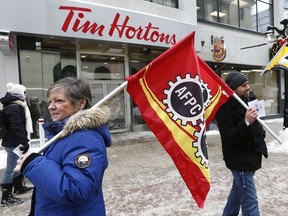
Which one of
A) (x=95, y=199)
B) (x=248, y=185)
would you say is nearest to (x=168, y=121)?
(x=95, y=199)

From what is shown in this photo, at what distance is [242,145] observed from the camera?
279 centimetres

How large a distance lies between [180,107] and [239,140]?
824mm

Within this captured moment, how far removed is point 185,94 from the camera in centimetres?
234

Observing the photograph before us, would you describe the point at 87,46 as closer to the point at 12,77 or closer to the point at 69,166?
the point at 12,77

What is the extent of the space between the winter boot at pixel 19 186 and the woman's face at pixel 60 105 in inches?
138

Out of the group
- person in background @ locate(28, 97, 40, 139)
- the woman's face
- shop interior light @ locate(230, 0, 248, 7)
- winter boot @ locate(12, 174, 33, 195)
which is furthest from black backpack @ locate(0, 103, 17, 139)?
shop interior light @ locate(230, 0, 248, 7)

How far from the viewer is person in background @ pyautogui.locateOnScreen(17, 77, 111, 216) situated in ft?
4.65

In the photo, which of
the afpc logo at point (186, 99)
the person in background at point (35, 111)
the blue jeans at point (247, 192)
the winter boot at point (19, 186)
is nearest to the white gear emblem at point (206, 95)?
the afpc logo at point (186, 99)

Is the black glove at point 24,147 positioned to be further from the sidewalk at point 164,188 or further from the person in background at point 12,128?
the sidewalk at point 164,188

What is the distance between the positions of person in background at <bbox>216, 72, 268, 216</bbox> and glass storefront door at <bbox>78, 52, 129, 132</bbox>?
8431mm

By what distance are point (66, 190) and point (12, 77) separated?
7770 millimetres

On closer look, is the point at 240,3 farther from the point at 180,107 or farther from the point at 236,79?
the point at 180,107

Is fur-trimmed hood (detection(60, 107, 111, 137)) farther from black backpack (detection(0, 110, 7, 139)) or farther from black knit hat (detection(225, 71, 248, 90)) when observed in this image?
black backpack (detection(0, 110, 7, 139))

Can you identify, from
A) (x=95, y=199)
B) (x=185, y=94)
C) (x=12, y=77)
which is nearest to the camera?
(x=95, y=199)
